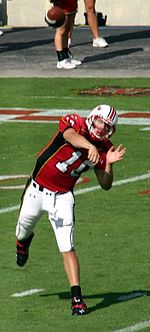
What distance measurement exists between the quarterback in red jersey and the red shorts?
1341 cm

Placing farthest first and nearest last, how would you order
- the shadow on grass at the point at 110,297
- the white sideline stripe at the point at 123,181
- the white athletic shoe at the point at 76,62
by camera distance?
the white athletic shoe at the point at 76,62, the white sideline stripe at the point at 123,181, the shadow on grass at the point at 110,297

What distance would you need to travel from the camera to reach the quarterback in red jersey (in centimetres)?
1109

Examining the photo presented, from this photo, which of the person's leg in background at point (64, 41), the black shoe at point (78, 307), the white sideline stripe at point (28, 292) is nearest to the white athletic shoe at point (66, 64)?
the person's leg in background at point (64, 41)

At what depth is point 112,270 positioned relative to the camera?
12.5m


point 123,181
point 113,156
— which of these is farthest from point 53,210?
point 123,181

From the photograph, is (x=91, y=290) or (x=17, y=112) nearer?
(x=91, y=290)

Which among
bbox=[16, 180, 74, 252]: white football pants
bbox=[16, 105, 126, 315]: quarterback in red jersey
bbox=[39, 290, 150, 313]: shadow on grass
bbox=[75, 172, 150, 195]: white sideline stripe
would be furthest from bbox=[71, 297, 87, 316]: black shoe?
bbox=[75, 172, 150, 195]: white sideline stripe

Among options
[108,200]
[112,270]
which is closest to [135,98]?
[108,200]

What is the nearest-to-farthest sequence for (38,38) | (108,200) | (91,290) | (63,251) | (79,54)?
(63,251) < (91,290) < (108,200) < (79,54) < (38,38)

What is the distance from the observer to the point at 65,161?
37.3 ft

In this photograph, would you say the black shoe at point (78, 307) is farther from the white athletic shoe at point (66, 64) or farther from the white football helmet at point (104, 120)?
the white athletic shoe at point (66, 64)

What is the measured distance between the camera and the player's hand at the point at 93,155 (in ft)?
35.7

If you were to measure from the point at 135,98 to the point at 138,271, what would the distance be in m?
11.1

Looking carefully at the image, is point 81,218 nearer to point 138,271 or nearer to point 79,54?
point 138,271
